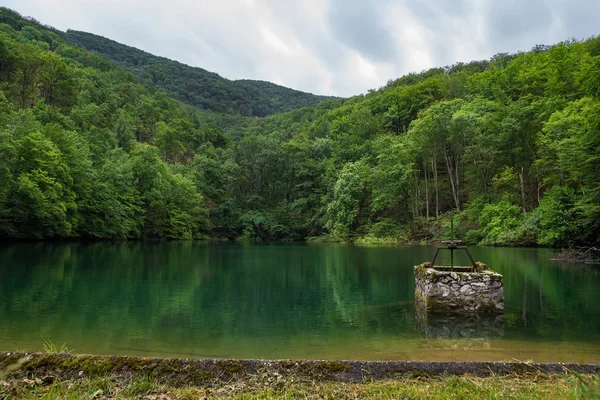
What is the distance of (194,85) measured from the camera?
178m

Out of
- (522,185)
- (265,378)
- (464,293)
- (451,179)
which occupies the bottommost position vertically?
(464,293)

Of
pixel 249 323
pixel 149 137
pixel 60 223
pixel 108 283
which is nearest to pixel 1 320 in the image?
pixel 249 323

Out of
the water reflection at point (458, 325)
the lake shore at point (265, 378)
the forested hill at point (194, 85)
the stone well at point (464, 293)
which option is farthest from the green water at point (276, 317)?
the forested hill at point (194, 85)

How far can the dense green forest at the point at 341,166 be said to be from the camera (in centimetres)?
3631

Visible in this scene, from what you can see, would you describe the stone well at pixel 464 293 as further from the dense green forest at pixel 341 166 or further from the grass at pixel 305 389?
the dense green forest at pixel 341 166

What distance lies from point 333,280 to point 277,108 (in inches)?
6741

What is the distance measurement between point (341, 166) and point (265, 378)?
62.4 metres

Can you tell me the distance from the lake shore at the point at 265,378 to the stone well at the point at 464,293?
6123 mm

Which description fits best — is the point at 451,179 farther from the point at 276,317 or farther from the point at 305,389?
the point at 305,389

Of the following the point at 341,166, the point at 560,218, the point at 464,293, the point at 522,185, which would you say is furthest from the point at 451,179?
the point at 464,293

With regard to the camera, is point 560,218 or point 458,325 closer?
point 458,325

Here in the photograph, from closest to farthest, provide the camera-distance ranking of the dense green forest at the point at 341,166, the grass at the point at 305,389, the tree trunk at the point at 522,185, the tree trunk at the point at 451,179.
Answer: the grass at the point at 305,389
the dense green forest at the point at 341,166
the tree trunk at the point at 522,185
the tree trunk at the point at 451,179

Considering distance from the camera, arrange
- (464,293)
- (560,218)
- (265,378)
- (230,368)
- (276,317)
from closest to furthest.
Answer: (265,378), (230,368), (276,317), (464,293), (560,218)

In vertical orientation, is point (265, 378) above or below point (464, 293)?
above
